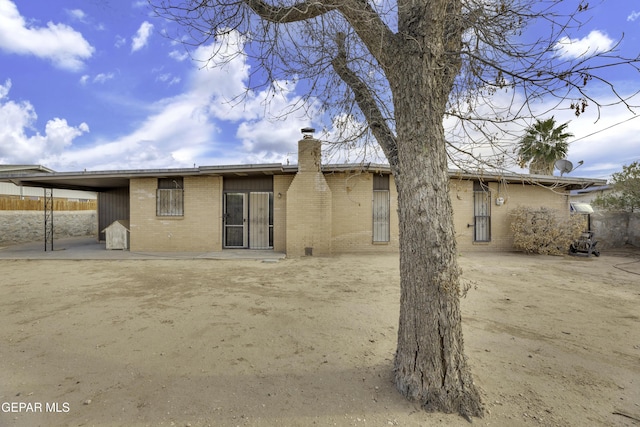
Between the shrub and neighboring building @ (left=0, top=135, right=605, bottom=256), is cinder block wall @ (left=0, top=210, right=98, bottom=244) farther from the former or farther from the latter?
the shrub

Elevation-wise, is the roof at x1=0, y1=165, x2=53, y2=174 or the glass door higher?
the roof at x1=0, y1=165, x2=53, y2=174

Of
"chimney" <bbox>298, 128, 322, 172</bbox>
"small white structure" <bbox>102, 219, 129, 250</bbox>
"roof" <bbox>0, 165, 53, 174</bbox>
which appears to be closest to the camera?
"chimney" <bbox>298, 128, 322, 172</bbox>

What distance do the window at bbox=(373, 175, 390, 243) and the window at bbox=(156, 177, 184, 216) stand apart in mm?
7546

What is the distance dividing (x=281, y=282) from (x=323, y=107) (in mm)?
4175

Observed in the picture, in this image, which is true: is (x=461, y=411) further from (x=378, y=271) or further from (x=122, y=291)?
(x=122, y=291)

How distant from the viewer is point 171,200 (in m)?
11.4

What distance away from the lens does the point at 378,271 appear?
816 centimetres

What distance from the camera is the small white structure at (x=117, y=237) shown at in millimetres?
12109

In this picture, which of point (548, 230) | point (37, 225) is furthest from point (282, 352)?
point (37, 225)

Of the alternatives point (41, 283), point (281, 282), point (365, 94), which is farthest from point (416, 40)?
point (41, 283)

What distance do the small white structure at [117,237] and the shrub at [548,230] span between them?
15.9 metres

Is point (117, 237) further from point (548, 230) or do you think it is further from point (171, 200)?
point (548, 230)

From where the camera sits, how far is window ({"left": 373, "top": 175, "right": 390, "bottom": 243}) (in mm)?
11625

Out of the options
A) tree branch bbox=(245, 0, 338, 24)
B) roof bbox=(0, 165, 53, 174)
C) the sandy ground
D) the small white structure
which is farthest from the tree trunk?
roof bbox=(0, 165, 53, 174)
